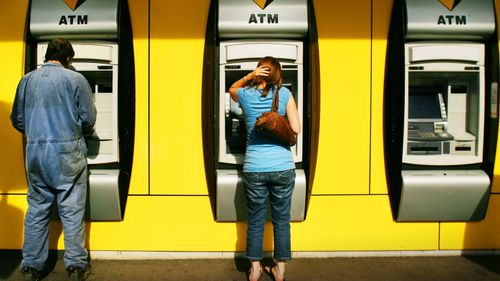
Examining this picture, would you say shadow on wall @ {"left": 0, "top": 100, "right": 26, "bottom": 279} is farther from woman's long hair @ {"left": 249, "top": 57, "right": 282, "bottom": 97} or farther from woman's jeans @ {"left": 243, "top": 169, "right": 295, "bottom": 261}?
woman's long hair @ {"left": 249, "top": 57, "right": 282, "bottom": 97}

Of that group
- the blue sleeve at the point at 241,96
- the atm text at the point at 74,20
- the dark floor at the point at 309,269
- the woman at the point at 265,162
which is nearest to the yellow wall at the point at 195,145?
the dark floor at the point at 309,269

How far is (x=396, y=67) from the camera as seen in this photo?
413 centimetres

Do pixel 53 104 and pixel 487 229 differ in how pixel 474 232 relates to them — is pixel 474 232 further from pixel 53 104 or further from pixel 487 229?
pixel 53 104

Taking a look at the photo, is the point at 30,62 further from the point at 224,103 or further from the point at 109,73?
the point at 224,103

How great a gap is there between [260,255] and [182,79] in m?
1.67

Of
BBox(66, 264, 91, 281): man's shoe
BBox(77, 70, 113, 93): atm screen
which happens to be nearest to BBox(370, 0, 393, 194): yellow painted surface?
BBox(77, 70, 113, 93): atm screen

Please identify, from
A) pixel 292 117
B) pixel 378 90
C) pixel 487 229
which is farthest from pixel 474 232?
pixel 292 117

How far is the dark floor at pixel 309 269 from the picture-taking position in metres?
3.88

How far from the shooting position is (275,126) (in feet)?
11.0

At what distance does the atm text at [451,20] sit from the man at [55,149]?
2.97 metres

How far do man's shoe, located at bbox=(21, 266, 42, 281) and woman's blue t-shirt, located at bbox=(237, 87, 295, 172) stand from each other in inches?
72.1

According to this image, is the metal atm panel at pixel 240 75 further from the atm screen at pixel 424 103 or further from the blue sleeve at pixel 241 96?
the atm screen at pixel 424 103

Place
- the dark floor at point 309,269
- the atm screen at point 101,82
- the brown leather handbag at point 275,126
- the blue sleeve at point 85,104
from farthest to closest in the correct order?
the atm screen at point 101,82 → the dark floor at point 309,269 → the blue sleeve at point 85,104 → the brown leather handbag at point 275,126

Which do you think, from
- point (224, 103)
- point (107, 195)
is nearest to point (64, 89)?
point (107, 195)
